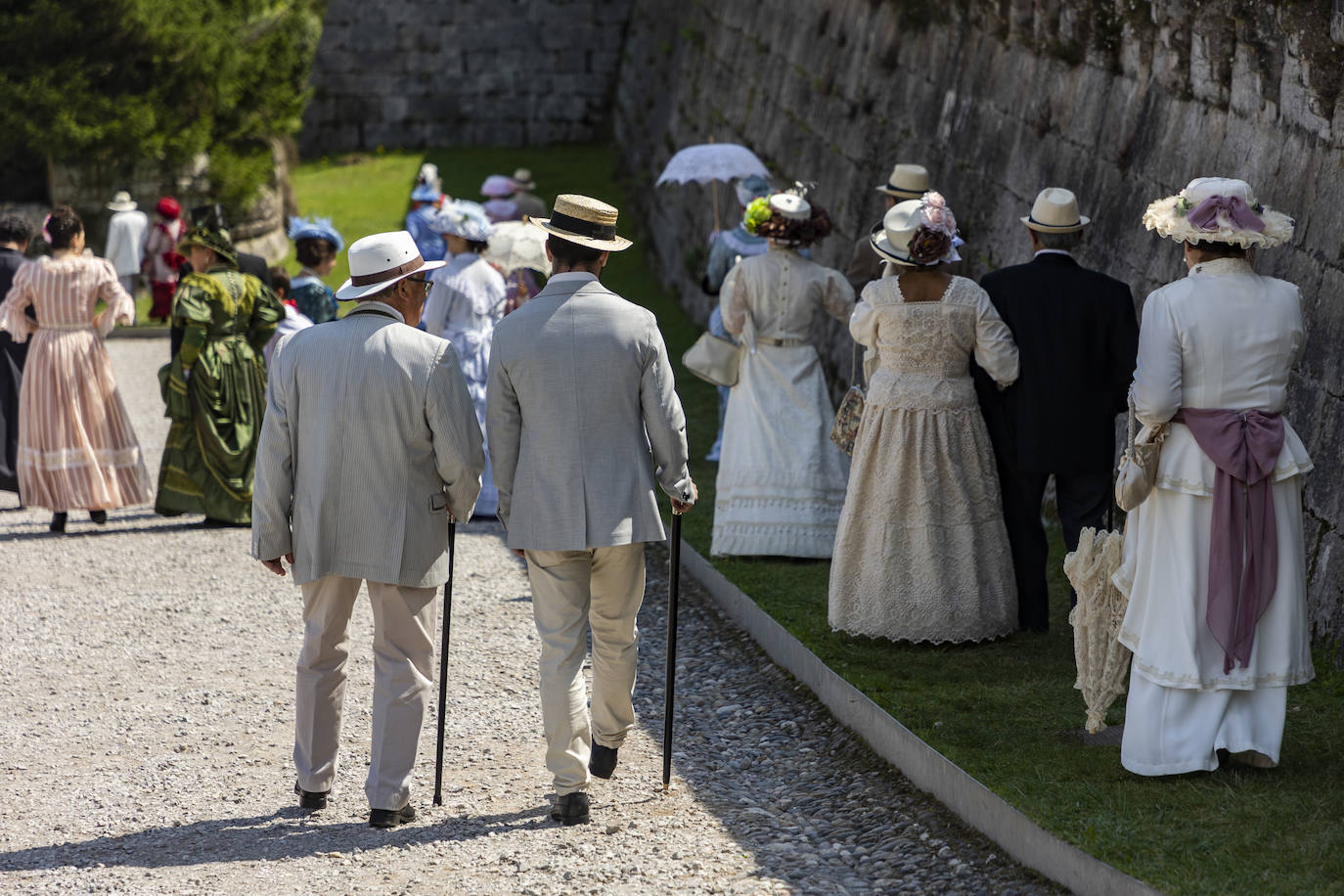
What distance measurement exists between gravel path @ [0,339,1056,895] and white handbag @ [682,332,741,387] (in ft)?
3.34

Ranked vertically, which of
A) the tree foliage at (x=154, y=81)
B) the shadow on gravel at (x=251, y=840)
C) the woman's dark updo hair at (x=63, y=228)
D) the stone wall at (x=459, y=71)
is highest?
the stone wall at (x=459, y=71)

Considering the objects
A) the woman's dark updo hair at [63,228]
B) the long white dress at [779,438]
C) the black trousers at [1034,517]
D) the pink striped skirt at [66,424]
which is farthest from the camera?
the pink striped skirt at [66,424]

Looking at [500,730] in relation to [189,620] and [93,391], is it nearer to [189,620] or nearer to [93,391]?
[189,620]

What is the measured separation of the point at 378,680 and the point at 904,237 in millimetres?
2435

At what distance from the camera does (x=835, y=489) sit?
694cm

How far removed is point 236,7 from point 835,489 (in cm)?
1311

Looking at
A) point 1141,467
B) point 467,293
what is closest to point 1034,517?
point 1141,467

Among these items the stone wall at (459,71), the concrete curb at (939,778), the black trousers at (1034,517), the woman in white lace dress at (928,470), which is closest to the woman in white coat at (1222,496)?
the concrete curb at (939,778)

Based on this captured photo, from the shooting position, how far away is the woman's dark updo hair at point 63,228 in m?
7.82

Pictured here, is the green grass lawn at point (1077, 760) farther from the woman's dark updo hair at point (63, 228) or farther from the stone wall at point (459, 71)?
the stone wall at point (459, 71)

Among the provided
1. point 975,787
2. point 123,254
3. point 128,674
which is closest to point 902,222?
point 975,787

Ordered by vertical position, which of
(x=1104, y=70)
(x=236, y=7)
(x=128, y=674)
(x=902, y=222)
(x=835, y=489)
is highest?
(x=236, y=7)

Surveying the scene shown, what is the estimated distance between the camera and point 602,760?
447 cm

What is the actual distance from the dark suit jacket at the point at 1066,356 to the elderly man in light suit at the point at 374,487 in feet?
7.34
